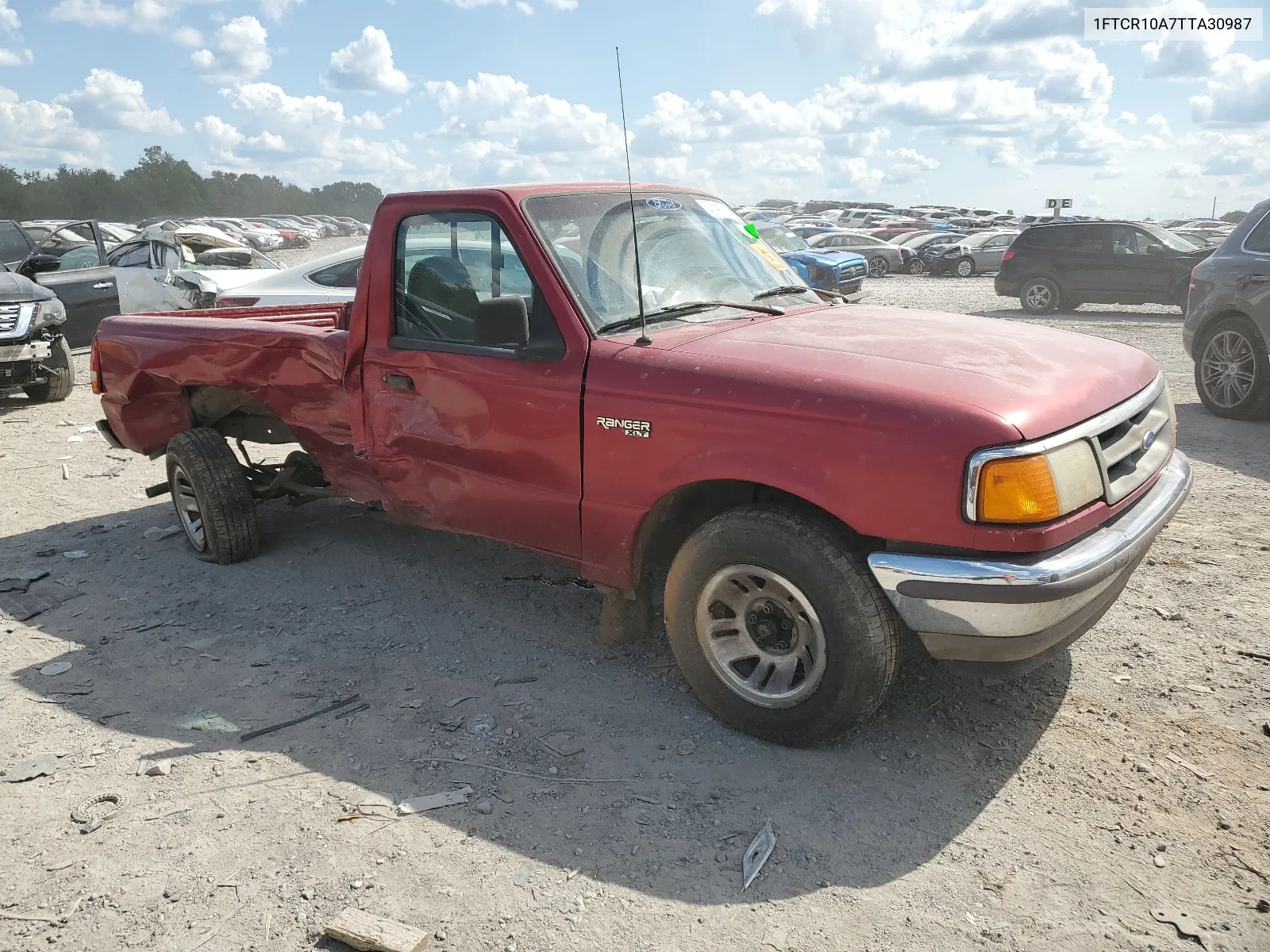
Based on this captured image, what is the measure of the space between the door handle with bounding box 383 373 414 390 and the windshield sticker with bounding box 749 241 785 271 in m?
1.70

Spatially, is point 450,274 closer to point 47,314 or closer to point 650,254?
point 650,254

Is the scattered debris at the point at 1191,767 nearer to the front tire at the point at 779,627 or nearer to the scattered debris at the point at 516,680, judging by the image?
the front tire at the point at 779,627

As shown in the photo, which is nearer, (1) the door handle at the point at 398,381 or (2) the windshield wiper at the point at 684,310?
(2) the windshield wiper at the point at 684,310

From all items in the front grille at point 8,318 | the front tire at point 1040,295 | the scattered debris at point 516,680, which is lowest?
the scattered debris at point 516,680

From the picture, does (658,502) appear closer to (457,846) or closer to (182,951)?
(457,846)

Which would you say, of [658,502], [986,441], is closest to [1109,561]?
[986,441]

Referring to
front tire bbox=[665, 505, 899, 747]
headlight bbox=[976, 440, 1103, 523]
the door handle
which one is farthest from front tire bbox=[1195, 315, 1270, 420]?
the door handle

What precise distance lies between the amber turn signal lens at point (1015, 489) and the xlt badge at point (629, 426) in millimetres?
1148

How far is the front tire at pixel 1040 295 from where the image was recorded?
1684 centimetres

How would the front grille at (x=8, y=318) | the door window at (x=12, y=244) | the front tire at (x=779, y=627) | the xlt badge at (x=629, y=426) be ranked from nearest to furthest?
1. the front tire at (x=779, y=627)
2. the xlt badge at (x=629, y=426)
3. the front grille at (x=8, y=318)
4. the door window at (x=12, y=244)

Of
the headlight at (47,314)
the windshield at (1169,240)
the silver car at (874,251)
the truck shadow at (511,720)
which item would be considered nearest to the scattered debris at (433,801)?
the truck shadow at (511,720)

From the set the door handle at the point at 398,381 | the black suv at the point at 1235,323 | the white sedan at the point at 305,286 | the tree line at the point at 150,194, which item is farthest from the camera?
the tree line at the point at 150,194

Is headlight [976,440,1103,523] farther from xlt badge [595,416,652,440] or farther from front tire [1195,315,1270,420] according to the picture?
front tire [1195,315,1270,420]

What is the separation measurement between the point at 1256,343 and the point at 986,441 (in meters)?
6.38
